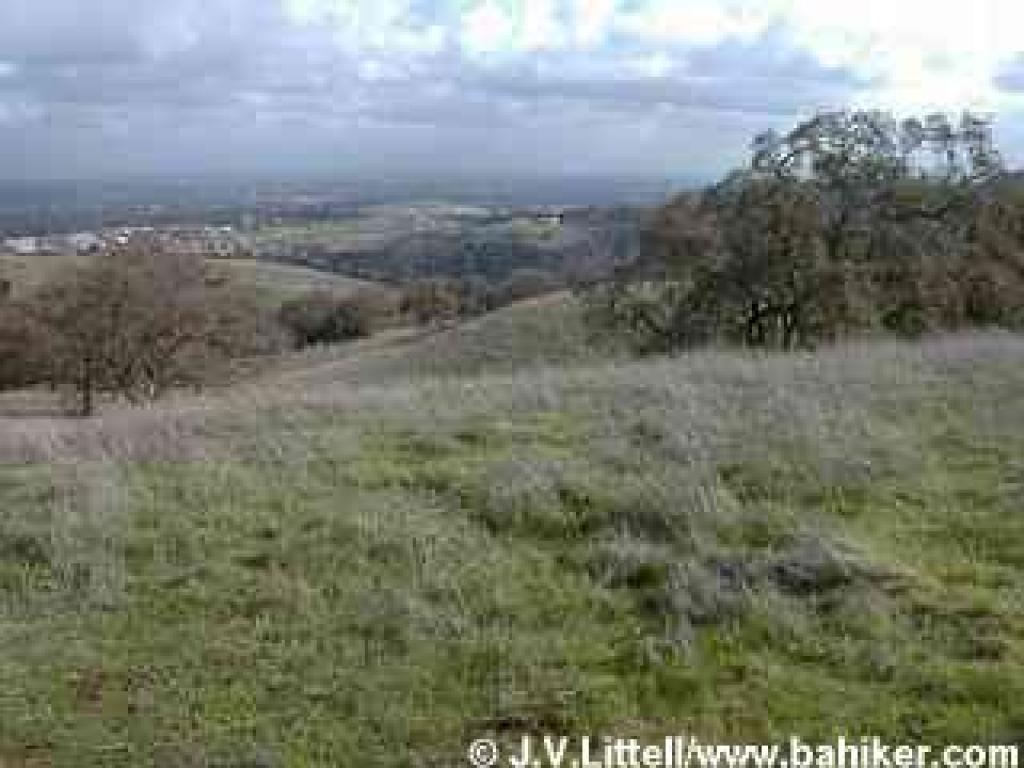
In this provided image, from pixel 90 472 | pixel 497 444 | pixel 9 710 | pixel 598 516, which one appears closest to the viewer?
pixel 9 710

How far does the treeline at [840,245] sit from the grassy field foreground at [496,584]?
12202mm

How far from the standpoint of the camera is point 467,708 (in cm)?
630

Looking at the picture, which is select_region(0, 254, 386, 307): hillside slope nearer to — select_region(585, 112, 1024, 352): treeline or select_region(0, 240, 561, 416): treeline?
select_region(0, 240, 561, 416): treeline

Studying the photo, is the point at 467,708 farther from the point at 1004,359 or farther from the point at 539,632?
the point at 1004,359

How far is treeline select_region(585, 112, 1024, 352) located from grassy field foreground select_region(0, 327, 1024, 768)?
40.0 ft

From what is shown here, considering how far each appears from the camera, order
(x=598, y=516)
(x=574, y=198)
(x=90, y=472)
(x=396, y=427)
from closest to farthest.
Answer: (x=598, y=516) < (x=90, y=472) < (x=396, y=427) < (x=574, y=198)

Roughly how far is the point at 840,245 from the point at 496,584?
760 inches

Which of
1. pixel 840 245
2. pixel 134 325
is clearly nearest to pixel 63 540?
pixel 840 245

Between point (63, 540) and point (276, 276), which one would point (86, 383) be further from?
point (276, 276)

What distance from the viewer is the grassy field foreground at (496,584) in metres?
6.21

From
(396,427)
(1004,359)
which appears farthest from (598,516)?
(1004,359)

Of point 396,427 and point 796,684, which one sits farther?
point 396,427

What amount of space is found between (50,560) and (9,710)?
7.49 ft

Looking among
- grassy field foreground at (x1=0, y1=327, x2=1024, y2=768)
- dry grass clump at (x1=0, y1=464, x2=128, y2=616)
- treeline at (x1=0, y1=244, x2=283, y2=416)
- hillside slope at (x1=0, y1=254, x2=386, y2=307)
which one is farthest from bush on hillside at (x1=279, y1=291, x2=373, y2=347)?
dry grass clump at (x1=0, y1=464, x2=128, y2=616)
